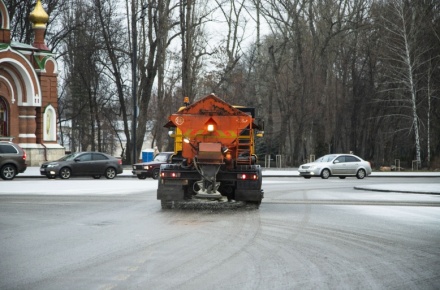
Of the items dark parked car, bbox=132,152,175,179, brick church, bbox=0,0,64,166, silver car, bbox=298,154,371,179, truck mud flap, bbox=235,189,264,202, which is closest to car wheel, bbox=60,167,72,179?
dark parked car, bbox=132,152,175,179

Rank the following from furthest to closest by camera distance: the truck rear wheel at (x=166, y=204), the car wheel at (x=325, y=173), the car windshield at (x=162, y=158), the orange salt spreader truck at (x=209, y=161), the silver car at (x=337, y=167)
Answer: the car wheel at (x=325, y=173)
the silver car at (x=337, y=167)
the car windshield at (x=162, y=158)
the truck rear wheel at (x=166, y=204)
the orange salt spreader truck at (x=209, y=161)

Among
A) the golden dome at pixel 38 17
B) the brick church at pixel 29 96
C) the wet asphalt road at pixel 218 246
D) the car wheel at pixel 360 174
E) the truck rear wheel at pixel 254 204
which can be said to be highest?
the golden dome at pixel 38 17

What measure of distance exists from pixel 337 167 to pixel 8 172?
18089mm

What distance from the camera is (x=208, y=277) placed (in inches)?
332

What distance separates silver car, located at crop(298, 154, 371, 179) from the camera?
40.9 m

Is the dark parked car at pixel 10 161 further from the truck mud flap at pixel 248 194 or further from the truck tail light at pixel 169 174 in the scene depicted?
the truck mud flap at pixel 248 194

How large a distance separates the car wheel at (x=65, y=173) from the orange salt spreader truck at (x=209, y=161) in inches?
768

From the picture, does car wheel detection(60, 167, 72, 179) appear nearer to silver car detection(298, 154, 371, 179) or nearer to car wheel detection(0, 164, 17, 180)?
car wheel detection(0, 164, 17, 180)

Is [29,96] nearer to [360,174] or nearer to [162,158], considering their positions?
[162,158]

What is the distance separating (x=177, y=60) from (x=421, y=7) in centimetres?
1958

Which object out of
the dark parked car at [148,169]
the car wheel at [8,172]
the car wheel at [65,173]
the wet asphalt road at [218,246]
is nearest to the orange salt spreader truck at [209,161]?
the wet asphalt road at [218,246]

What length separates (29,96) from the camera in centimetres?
5209

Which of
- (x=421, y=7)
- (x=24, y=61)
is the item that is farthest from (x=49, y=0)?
(x=421, y=7)

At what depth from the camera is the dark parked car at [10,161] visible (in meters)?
35.0
